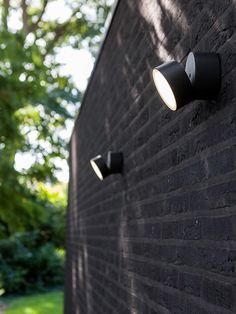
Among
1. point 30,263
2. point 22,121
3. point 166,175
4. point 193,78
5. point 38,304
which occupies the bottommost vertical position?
point 38,304

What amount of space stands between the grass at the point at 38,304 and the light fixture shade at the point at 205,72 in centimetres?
1280

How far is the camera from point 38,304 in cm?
1591

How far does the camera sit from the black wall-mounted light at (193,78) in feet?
6.34

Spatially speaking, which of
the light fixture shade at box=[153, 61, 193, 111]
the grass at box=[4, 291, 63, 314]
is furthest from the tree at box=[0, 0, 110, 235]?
the light fixture shade at box=[153, 61, 193, 111]

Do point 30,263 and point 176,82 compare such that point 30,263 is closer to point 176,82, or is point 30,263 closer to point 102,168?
point 102,168

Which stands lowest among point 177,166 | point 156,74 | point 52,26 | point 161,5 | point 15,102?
point 177,166

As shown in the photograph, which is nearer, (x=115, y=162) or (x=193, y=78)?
(x=193, y=78)

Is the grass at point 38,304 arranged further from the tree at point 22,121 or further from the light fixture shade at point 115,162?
the light fixture shade at point 115,162

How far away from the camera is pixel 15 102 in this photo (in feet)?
28.1

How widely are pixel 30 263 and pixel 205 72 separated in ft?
63.5

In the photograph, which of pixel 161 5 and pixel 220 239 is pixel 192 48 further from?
pixel 220 239

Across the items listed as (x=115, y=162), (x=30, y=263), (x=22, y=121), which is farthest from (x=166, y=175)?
(x=30, y=263)

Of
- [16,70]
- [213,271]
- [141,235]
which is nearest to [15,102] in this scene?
[16,70]

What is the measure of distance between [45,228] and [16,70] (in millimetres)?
13572
